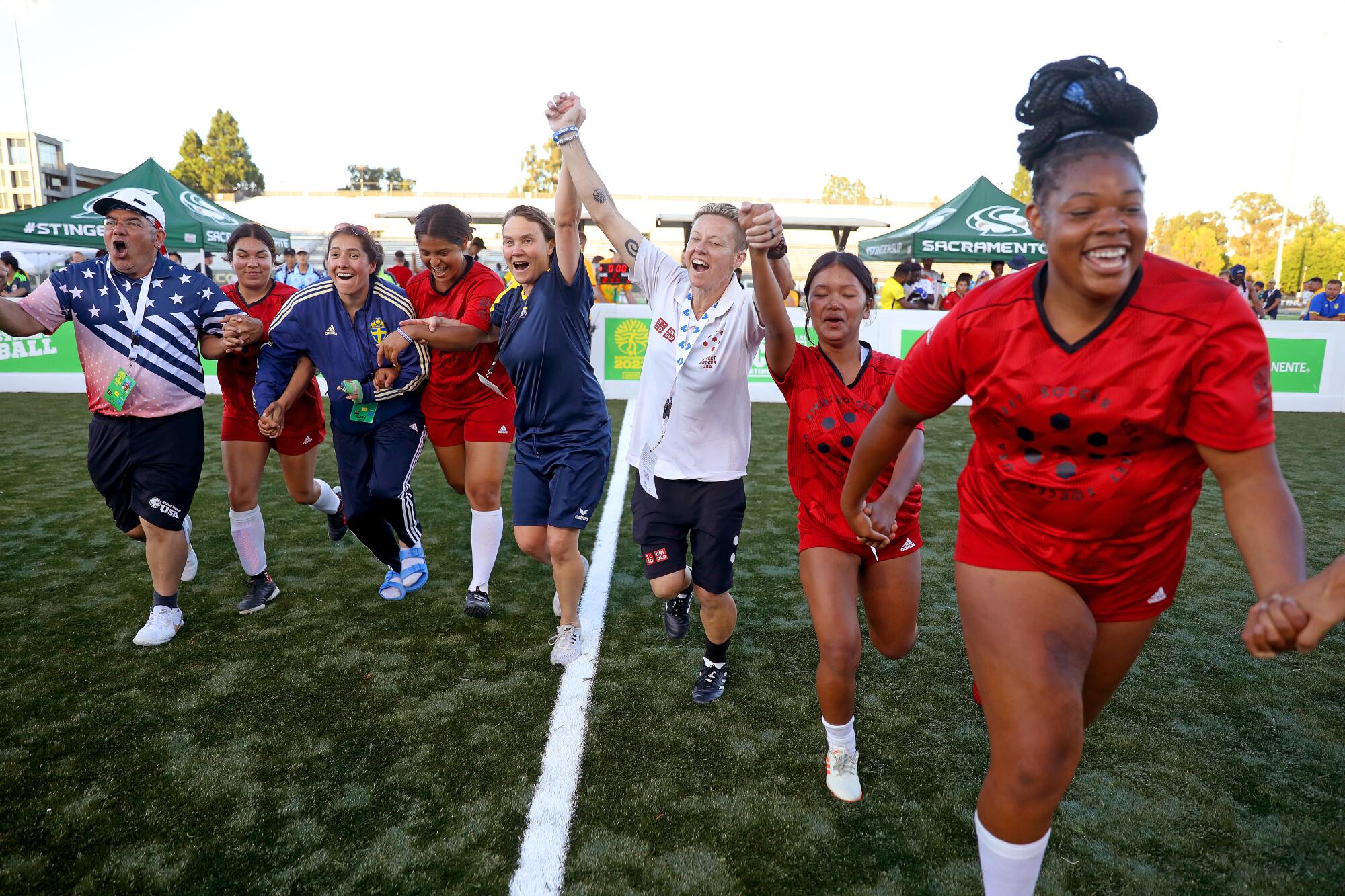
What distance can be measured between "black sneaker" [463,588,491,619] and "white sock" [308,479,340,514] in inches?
62.1

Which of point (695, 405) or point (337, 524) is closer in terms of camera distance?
point (695, 405)

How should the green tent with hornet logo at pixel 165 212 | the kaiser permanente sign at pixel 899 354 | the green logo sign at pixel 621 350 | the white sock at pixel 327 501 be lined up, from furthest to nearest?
the green tent with hornet logo at pixel 165 212 → the green logo sign at pixel 621 350 → the kaiser permanente sign at pixel 899 354 → the white sock at pixel 327 501

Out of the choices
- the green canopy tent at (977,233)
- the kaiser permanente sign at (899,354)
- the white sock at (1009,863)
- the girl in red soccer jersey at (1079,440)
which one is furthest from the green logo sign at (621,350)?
the white sock at (1009,863)

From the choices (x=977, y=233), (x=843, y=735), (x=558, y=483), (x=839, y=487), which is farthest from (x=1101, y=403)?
(x=977, y=233)

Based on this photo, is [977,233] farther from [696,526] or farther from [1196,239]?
[1196,239]

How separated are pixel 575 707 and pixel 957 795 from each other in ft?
5.33

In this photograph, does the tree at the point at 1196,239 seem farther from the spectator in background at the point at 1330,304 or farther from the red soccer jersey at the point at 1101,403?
the red soccer jersey at the point at 1101,403

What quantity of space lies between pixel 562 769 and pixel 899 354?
409 inches

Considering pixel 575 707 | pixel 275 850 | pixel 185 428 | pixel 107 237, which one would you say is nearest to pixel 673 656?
pixel 575 707

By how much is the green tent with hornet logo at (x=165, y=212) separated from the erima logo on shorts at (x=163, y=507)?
33.1 feet

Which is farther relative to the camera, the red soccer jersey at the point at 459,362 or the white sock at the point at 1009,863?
the red soccer jersey at the point at 459,362

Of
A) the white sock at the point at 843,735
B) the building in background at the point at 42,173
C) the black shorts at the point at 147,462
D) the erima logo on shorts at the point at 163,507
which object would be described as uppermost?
the building in background at the point at 42,173

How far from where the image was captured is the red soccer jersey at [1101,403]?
68.1 inches

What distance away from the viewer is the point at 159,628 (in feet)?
13.7
